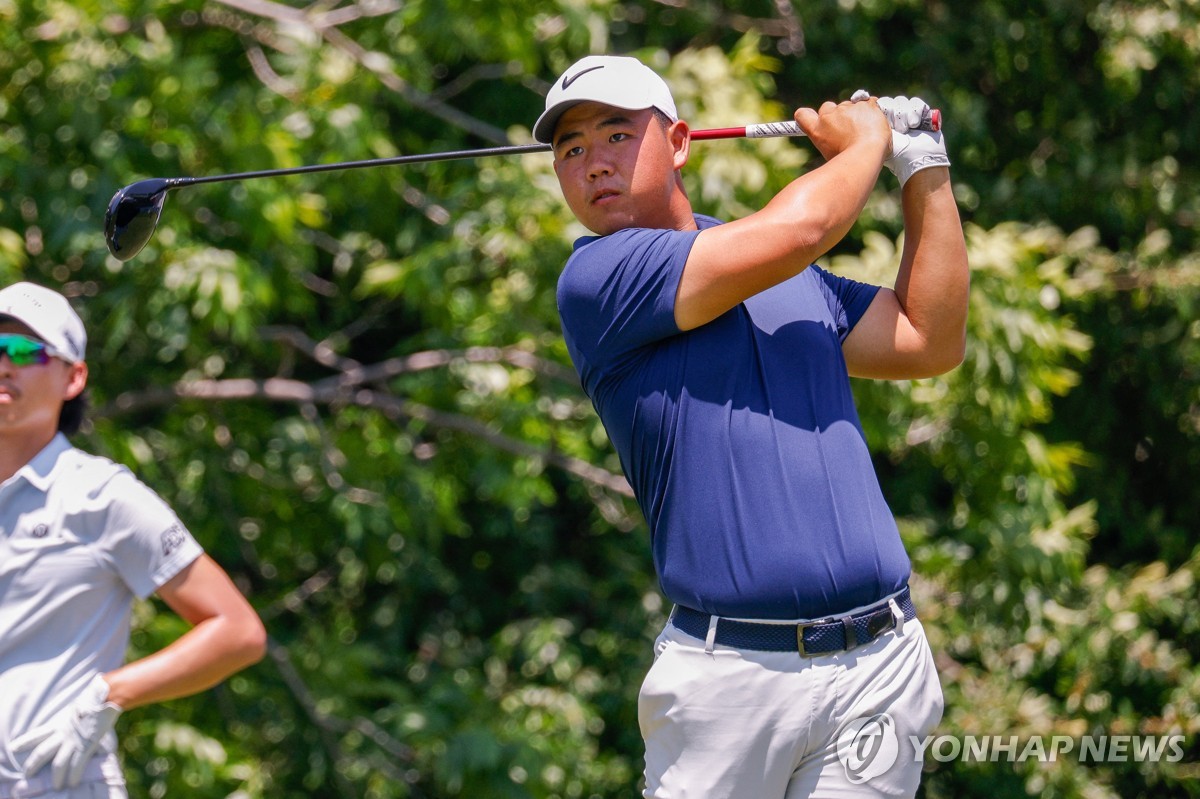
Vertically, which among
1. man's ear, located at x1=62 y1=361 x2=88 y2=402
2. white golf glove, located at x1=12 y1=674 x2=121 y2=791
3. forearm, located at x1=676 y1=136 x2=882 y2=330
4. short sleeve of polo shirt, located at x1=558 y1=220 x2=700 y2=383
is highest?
forearm, located at x1=676 y1=136 x2=882 y2=330

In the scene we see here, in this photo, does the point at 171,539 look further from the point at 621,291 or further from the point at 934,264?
the point at 934,264

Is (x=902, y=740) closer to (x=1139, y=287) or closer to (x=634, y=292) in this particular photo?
(x=634, y=292)

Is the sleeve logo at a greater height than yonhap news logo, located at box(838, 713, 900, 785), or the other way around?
yonhap news logo, located at box(838, 713, 900, 785)

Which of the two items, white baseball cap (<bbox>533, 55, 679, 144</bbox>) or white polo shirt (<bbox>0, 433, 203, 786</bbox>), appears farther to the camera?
white polo shirt (<bbox>0, 433, 203, 786</bbox>)

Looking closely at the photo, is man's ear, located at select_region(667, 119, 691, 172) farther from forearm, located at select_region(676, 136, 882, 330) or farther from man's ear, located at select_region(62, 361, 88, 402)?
man's ear, located at select_region(62, 361, 88, 402)

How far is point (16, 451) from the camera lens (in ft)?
9.76

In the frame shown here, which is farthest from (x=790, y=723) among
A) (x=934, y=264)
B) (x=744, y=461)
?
(x=934, y=264)

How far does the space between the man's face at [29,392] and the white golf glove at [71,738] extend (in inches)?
21.6

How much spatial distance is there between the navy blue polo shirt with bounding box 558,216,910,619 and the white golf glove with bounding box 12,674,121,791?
1.16 meters

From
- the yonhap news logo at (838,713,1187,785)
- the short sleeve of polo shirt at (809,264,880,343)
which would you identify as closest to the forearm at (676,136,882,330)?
the short sleeve of polo shirt at (809,264,880,343)

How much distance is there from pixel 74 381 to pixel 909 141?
1.76m

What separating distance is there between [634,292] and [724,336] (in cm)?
15

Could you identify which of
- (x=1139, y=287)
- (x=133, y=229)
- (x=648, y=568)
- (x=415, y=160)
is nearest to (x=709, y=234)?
(x=415, y=160)

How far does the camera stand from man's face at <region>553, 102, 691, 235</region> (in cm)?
237
